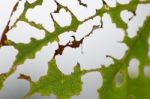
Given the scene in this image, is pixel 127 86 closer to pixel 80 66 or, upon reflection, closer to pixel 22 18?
pixel 80 66

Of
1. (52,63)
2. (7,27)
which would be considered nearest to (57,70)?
(52,63)

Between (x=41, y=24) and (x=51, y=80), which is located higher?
(x=41, y=24)

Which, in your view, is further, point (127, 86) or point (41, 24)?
point (41, 24)
